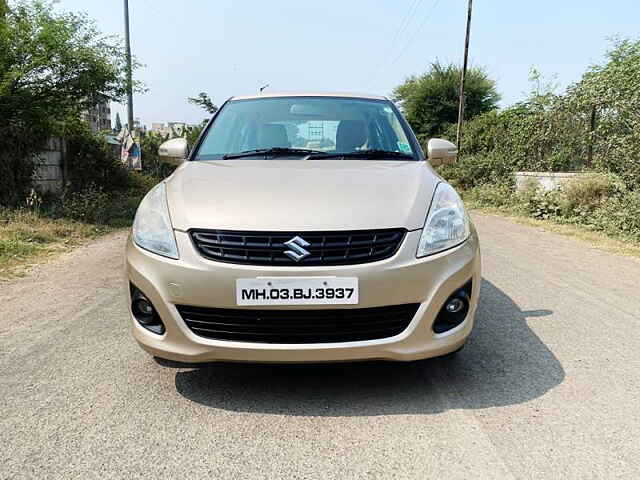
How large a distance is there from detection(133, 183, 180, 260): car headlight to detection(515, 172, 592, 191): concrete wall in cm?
915

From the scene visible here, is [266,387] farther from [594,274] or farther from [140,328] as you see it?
[594,274]

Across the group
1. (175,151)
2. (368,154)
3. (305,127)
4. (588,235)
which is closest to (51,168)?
(175,151)

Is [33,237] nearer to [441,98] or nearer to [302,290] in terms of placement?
[302,290]

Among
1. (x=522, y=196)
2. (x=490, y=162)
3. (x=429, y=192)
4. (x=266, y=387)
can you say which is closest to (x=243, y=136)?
(x=429, y=192)

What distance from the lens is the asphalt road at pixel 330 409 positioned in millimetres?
2168

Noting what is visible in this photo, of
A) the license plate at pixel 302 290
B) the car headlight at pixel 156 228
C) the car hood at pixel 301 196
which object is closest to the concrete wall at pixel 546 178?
the car hood at pixel 301 196

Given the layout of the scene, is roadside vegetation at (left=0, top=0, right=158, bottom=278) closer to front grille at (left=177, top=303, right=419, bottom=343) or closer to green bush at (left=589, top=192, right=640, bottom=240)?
front grille at (left=177, top=303, right=419, bottom=343)

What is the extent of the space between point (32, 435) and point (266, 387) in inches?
41.2

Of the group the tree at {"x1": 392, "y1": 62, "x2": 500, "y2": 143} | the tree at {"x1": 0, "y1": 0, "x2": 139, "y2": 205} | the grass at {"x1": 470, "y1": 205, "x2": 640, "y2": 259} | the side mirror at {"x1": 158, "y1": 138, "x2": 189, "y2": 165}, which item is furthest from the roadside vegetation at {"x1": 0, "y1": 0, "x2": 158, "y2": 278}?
the tree at {"x1": 392, "y1": 62, "x2": 500, "y2": 143}

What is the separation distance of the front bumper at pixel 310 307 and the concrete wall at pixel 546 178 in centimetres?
874

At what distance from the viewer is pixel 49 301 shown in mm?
4672

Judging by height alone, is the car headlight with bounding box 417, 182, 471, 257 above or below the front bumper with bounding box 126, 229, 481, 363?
above

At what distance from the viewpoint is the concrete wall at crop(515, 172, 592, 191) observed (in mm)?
10866

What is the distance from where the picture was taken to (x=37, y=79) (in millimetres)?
9344
